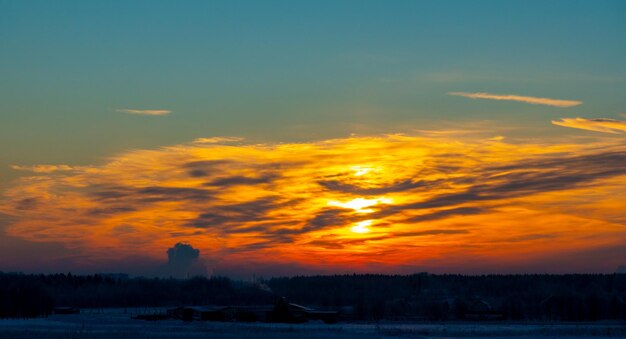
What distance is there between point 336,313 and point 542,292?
6638 cm

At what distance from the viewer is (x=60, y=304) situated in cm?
19738

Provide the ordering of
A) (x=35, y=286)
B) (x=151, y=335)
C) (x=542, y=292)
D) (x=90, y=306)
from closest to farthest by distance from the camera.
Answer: (x=151, y=335) → (x=35, y=286) → (x=542, y=292) → (x=90, y=306)

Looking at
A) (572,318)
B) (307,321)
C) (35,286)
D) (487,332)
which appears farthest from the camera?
(35,286)

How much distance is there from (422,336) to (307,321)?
3955 cm

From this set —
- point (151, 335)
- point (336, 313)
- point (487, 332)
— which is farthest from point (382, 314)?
point (151, 335)

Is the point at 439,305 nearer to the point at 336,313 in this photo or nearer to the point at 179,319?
the point at 336,313

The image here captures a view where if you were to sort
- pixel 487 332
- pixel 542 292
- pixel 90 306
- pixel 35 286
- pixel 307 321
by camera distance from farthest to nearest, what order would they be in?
1. pixel 90 306
2. pixel 542 292
3. pixel 35 286
4. pixel 307 321
5. pixel 487 332

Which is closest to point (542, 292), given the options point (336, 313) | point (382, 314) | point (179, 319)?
point (382, 314)

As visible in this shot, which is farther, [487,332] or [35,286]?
[35,286]

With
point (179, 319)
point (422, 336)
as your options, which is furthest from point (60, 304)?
point (422, 336)

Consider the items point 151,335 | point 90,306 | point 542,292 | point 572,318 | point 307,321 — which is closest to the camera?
point 151,335

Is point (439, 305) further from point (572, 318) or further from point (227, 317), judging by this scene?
point (227, 317)

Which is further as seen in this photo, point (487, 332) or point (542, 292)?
point (542, 292)

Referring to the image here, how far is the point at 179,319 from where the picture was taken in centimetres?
12988
